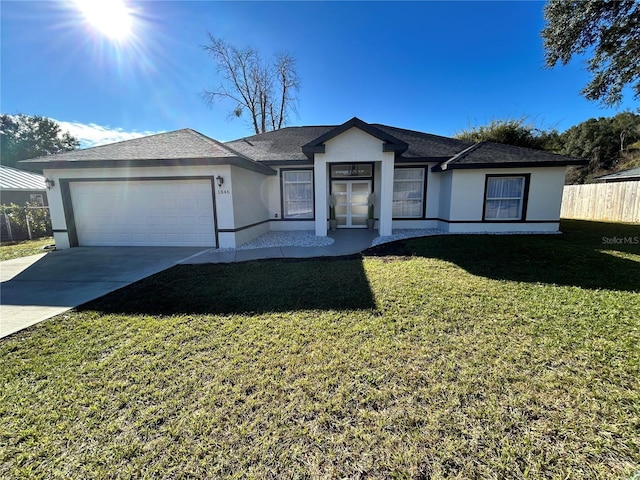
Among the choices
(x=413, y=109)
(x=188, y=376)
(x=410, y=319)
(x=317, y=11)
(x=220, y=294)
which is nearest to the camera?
(x=188, y=376)

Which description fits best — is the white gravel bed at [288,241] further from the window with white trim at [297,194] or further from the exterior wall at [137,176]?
the window with white trim at [297,194]

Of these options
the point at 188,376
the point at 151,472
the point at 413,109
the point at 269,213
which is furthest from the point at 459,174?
the point at 151,472

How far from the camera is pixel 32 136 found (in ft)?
113

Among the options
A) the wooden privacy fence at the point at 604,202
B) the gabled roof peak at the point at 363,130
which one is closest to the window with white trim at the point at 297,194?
the gabled roof peak at the point at 363,130

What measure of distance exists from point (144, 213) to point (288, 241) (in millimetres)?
5218

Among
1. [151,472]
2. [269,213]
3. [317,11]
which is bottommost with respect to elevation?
[151,472]

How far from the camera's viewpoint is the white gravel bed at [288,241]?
9.73 m

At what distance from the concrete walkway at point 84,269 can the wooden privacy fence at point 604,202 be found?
571 inches

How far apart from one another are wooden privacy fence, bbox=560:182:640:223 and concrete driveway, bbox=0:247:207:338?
2094 centimetres

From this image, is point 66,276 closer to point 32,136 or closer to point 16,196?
point 16,196

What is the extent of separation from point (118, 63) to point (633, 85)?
2070 centimetres

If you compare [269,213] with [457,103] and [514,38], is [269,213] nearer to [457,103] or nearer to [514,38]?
[514,38]

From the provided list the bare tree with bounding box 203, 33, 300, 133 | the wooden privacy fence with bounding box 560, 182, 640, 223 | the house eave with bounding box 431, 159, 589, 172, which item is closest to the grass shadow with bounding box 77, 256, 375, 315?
the house eave with bounding box 431, 159, 589, 172

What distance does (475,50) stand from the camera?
1341 centimetres
